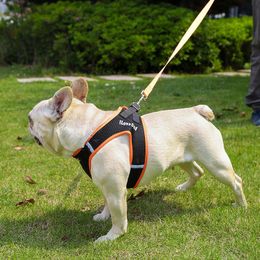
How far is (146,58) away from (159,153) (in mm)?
9000

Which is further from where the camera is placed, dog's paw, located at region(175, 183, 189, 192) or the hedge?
the hedge

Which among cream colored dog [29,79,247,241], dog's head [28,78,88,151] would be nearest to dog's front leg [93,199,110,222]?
cream colored dog [29,79,247,241]

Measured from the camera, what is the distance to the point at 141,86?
Result: 31.9 feet

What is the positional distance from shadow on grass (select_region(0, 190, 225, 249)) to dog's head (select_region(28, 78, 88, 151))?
597mm

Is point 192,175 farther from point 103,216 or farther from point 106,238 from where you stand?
point 106,238

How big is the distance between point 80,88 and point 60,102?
1.11ft

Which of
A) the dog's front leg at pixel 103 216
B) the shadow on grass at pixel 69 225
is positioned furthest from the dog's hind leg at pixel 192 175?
the dog's front leg at pixel 103 216

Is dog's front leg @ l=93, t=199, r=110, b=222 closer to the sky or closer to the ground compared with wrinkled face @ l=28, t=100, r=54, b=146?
closer to the ground

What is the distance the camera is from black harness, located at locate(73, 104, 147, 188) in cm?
312

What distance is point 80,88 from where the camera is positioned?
345 centimetres

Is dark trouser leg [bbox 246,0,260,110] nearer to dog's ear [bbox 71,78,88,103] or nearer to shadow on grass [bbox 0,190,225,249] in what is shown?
shadow on grass [bbox 0,190,225,249]

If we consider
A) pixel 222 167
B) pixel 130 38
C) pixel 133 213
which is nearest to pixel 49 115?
pixel 133 213

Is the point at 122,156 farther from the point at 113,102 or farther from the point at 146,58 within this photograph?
the point at 146,58

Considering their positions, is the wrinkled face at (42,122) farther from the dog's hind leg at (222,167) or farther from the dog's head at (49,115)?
the dog's hind leg at (222,167)
